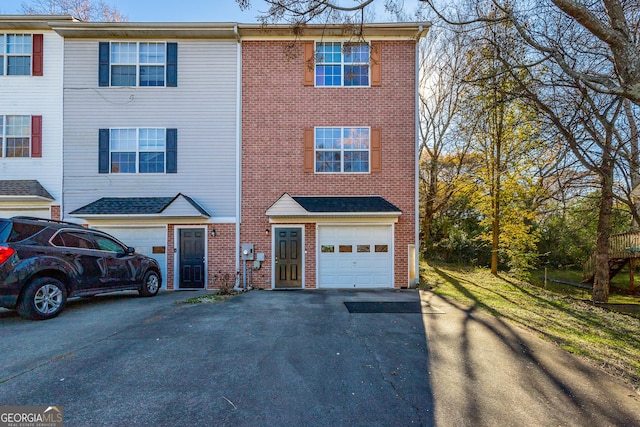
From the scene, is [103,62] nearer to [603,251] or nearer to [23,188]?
[23,188]

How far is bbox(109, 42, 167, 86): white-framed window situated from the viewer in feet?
35.7

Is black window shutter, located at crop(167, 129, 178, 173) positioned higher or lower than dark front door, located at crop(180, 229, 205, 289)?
higher

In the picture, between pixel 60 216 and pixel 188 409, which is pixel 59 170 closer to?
pixel 60 216

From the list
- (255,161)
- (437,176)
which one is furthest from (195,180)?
(437,176)

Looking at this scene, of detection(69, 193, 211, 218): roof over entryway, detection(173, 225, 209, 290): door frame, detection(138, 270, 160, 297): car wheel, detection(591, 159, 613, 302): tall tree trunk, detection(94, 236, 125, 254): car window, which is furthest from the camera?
detection(591, 159, 613, 302): tall tree trunk

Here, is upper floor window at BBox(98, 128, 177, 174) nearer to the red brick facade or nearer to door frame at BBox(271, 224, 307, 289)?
the red brick facade

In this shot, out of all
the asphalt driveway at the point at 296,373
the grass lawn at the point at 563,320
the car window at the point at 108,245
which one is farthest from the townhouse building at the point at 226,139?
the asphalt driveway at the point at 296,373

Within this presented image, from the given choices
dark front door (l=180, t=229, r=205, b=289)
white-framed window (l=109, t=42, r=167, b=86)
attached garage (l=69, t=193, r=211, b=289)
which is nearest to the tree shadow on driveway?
dark front door (l=180, t=229, r=205, b=289)

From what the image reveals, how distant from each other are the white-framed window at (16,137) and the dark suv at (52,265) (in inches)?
254

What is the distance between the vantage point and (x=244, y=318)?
6348 millimetres

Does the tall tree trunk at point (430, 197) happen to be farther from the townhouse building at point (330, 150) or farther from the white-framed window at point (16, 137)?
the white-framed window at point (16, 137)

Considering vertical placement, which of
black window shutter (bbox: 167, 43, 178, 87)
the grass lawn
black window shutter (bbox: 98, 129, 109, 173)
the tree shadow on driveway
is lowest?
the grass lawn

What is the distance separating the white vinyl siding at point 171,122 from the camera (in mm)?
10742

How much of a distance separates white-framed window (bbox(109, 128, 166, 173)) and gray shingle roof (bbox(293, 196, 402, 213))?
4860mm
